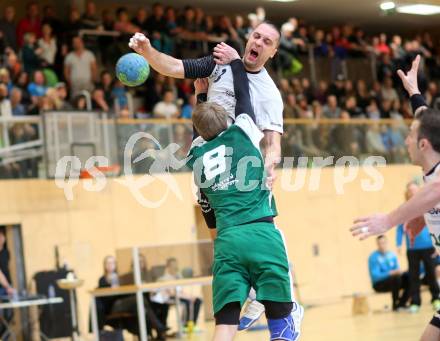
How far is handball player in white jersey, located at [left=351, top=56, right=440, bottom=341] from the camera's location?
523cm

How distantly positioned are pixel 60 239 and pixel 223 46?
10646 mm

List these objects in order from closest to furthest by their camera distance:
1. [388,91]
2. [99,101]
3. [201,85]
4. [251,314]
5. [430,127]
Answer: [430,127] < [251,314] < [201,85] < [99,101] < [388,91]

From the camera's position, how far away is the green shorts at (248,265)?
6.34m

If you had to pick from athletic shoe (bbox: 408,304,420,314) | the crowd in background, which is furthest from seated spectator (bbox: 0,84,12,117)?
athletic shoe (bbox: 408,304,420,314)

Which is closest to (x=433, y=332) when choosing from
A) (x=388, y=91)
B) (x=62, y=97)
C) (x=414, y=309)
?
(x=414, y=309)

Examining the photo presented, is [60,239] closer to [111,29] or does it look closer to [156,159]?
[156,159]

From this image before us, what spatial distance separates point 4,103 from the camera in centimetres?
1664

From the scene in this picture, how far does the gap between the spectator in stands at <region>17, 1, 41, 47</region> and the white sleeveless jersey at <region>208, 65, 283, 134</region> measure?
12164mm

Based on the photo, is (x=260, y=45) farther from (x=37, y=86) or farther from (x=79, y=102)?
(x=37, y=86)

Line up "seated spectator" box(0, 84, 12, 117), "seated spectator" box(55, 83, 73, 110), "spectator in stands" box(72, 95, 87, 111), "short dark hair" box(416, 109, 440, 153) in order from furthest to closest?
"spectator in stands" box(72, 95, 87, 111), "seated spectator" box(55, 83, 73, 110), "seated spectator" box(0, 84, 12, 117), "short dark hair" box(416, 109, 440, 153)

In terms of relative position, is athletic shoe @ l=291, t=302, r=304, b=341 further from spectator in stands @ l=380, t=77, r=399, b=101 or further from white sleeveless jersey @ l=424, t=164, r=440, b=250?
spectator in stands @ l=380, t=77, r=399, b=101

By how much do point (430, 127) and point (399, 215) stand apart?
102 cm

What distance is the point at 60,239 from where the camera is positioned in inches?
683

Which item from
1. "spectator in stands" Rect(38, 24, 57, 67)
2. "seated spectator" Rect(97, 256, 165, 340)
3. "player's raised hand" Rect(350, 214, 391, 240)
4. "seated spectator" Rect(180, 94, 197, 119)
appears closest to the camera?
"player's raised hand" Rect(350, 214, 391, 240)
